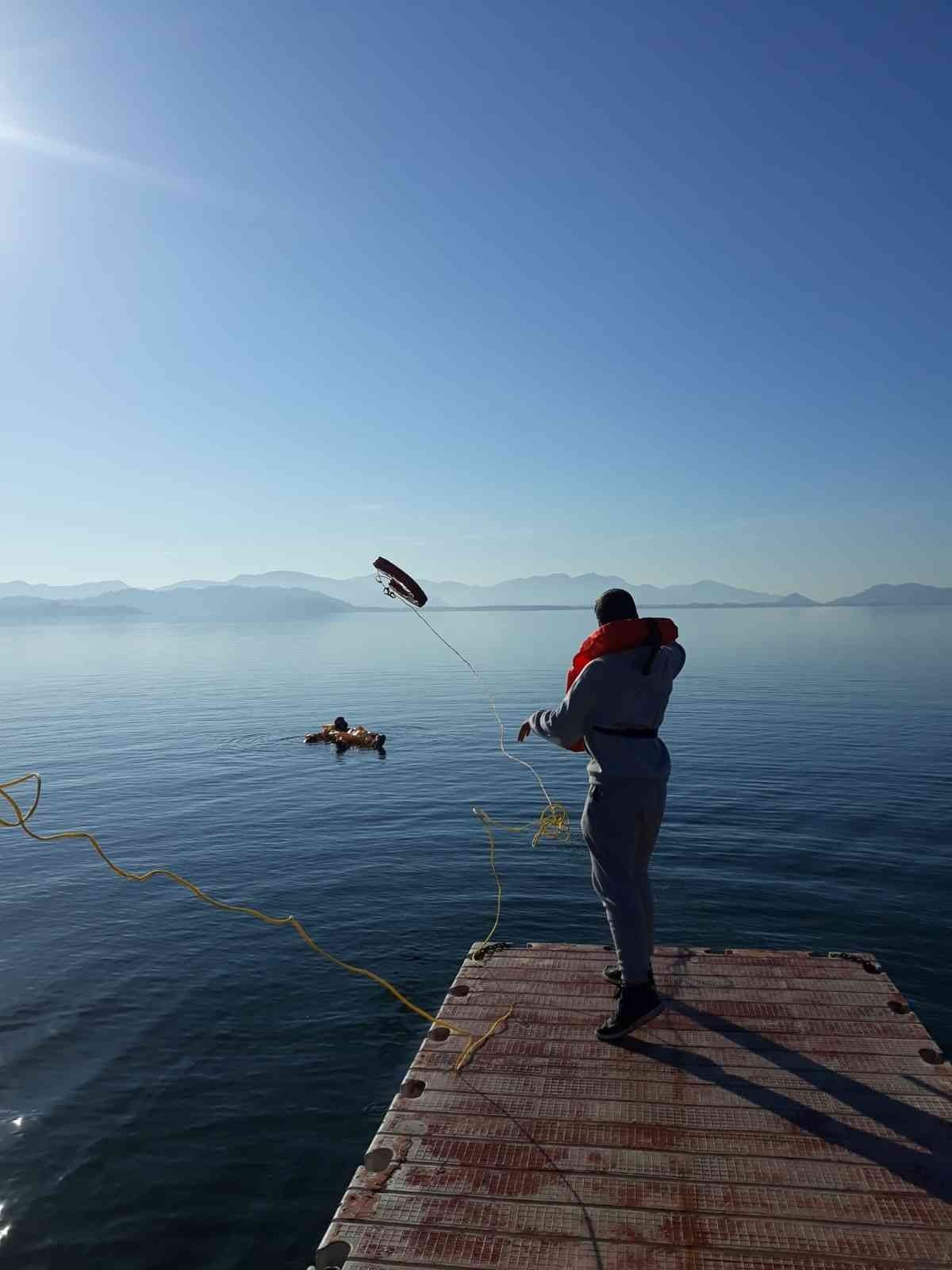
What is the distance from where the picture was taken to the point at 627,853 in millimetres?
6316

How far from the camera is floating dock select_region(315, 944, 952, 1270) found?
4434 mm

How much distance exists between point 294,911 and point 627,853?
359 inches

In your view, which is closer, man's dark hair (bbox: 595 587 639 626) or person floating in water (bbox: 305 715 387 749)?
man's dark hair (bbox: 595 587 639 626)

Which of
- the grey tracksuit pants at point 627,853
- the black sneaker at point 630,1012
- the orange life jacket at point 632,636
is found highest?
the orange life jacket at point 632,636

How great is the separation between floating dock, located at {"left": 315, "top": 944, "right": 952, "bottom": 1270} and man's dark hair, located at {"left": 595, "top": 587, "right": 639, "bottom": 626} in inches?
140

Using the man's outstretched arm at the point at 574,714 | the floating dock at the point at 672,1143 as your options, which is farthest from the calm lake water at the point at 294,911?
the man's outstretched arm at the point at 574,714

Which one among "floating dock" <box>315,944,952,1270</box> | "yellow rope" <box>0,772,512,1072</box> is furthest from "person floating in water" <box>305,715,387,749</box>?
"floating dock" <box>315,944,952,1270</box>

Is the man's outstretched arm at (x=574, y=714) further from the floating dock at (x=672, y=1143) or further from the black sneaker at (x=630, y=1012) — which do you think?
the floating dock at (x=672, y=1143)

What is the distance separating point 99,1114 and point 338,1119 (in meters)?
2.49

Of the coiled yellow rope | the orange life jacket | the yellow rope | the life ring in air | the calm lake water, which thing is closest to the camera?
the orange life jacket

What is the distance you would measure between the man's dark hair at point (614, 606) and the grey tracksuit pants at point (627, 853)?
135cm

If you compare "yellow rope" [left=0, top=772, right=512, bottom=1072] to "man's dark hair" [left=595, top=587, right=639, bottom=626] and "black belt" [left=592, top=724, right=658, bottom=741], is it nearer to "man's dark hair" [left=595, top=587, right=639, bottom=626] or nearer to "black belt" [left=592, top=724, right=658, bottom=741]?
"black belt" [left=592, top=724, right=658, bottom=741]

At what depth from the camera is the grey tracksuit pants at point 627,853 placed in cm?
623

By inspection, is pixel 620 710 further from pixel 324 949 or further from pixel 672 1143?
pixel 324 949
